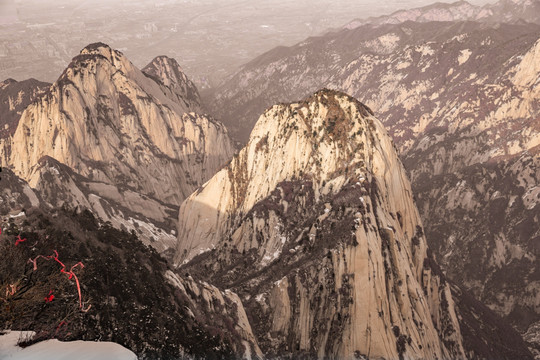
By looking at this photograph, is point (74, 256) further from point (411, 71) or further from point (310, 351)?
point (411, 71)

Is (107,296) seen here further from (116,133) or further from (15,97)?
(15,97)

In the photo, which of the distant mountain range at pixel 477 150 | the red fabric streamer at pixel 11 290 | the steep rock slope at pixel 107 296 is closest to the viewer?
the red fabric streamer at pixel 11 290

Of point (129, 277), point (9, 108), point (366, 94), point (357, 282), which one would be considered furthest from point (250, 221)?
point (366, 94)

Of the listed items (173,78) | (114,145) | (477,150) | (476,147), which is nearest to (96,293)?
(114,145)

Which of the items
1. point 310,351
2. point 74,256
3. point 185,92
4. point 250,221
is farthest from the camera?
point 185,92

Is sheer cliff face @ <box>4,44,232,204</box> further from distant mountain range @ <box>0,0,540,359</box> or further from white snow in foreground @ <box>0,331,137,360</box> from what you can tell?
white snow in foreground @ <box>0,331,137,360</box>

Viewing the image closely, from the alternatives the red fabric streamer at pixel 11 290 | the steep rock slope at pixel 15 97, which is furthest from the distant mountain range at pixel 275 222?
the steep rock slope at pixel 15 97

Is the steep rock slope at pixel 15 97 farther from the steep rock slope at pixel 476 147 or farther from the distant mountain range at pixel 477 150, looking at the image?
the steep rock slope at pixel 476 147
